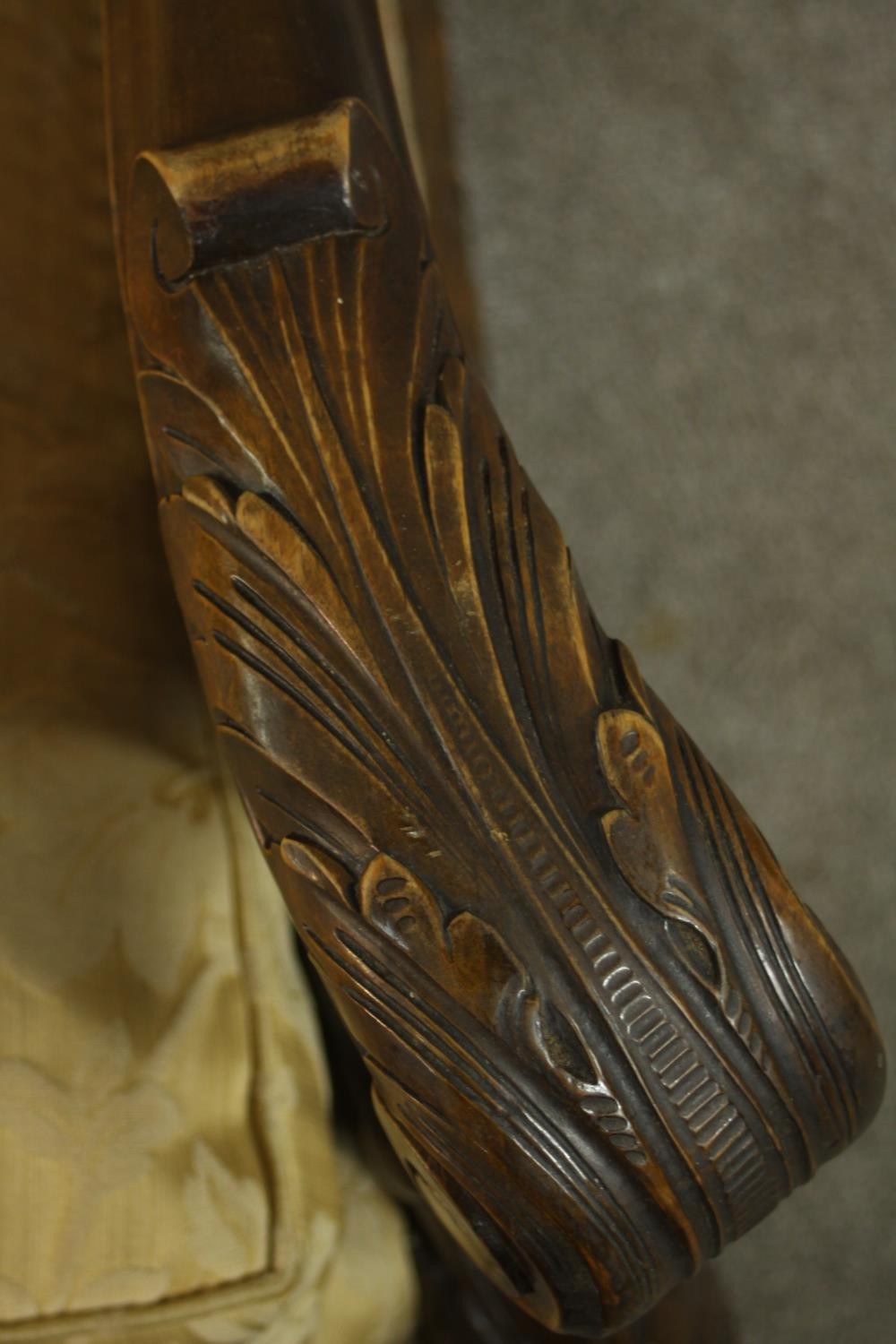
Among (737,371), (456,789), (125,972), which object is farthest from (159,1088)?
(737,371)

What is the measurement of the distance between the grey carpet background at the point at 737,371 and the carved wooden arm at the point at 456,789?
Result: 0.63m

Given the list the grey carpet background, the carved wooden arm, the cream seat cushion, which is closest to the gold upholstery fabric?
the cream seat cushion

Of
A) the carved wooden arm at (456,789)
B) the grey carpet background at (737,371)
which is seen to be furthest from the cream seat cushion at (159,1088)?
the grey carpet background at (737,371)

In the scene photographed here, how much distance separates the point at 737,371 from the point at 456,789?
0.77 m

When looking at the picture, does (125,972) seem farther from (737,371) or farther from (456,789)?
(737,371)

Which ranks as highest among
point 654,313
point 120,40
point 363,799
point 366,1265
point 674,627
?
point 120,40

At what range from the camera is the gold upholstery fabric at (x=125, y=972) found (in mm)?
441

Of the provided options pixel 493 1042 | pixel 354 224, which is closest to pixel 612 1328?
pixel 493 1042

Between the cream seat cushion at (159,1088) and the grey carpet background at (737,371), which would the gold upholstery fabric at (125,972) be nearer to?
the cream seat cushion at (159,1088)

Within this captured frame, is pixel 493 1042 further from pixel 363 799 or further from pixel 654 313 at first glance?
pixel 654 313

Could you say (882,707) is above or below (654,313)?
below

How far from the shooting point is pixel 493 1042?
33 centimetres

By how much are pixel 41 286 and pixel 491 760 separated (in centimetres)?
39

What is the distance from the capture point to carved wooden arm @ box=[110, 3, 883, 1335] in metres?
0.34
